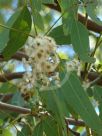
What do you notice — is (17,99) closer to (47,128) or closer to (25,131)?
(25,131)

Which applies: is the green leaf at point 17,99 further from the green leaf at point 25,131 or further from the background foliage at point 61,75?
the green leaf at point 25,131

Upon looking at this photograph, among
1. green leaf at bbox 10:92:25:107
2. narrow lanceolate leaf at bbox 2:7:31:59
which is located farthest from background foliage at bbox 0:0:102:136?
green leaf at bbox 10:92:25:107

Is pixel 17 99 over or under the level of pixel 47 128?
under

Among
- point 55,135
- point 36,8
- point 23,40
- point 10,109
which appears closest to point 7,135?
point 10,109

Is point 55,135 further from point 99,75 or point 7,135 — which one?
point 99,75

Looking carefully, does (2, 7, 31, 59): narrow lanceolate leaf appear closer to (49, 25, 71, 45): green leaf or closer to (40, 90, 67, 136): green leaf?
(49, 25, 71, 45): green leaf

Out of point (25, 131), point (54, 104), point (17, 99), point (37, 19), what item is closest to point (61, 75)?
point (54, 104)
